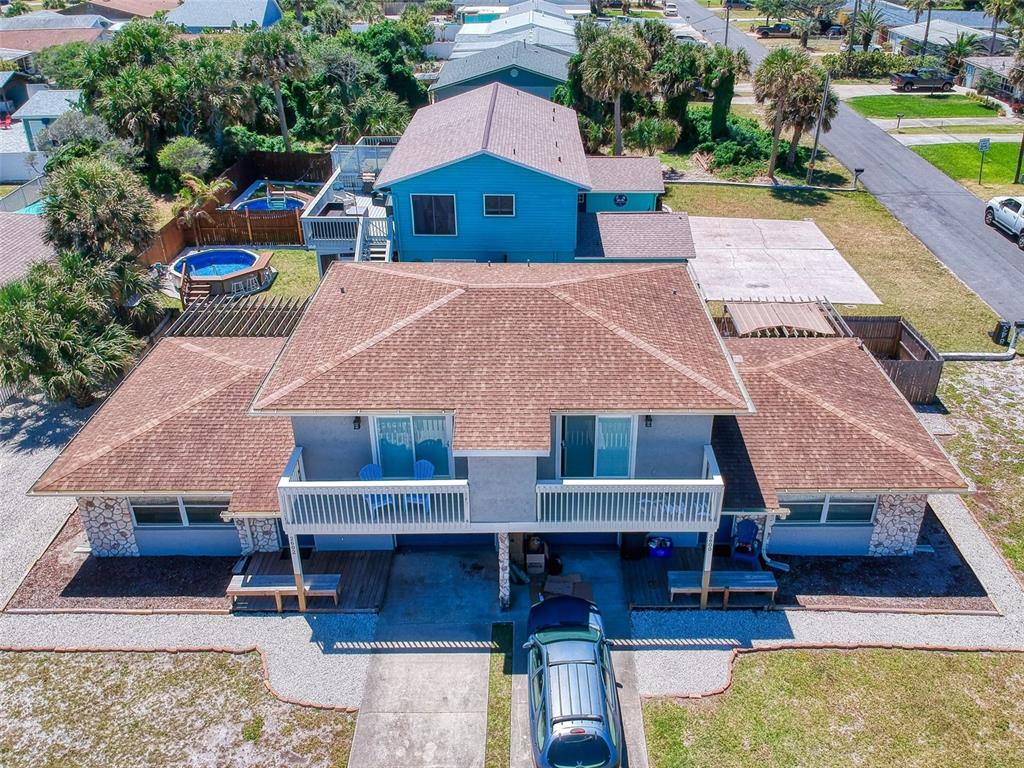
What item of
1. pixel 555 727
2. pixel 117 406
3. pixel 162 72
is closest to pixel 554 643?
pixel 555 727

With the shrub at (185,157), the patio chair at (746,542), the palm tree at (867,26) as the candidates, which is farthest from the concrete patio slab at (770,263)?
the palm tree at (867,26)

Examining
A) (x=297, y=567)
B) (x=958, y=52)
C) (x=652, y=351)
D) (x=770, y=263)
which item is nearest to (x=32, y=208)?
(x=297, y=567)

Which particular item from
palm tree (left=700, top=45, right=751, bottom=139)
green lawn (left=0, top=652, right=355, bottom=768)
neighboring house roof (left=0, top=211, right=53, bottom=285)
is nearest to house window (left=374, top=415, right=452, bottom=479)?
green lawn (left=0, top=652, right=355, bottom=768)

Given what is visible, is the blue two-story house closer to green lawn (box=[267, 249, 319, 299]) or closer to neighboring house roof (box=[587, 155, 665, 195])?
neighboring house roof (box=[587, 155, 665, 195])

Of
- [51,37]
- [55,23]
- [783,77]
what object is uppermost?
[55,23]

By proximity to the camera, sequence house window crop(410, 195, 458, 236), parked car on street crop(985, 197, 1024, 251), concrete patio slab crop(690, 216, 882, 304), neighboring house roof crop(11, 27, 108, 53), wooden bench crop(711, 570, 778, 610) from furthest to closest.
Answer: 1. neighboring house roof crop(11, 27, 108, 53)
2. parked car on street crop(985, 197, 1024, 251)
3. concrete patio slab crop(690, 216, 882, 304)
4. house window crop(410, 195, 458, 236)
5. wooden bench crop(711, 570, 778, 610)

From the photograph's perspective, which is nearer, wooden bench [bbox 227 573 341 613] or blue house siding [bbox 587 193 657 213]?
wooden bench [bbox 227 573 341 613]

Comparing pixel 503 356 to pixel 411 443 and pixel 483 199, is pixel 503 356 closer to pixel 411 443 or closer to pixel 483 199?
pixel 411 443
